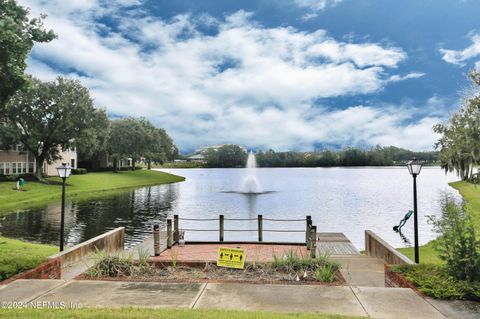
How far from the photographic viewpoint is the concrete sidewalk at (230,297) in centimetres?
602

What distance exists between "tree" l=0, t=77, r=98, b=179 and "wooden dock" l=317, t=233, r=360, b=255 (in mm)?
41554

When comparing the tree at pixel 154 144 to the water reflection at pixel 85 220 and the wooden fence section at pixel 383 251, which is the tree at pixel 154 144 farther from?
the wooden fence section at pixel 383 251

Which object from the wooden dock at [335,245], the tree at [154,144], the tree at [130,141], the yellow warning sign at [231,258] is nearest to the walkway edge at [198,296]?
the yellow warning sign at [231,258]

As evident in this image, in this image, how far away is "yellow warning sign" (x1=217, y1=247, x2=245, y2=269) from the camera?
8.58 meters

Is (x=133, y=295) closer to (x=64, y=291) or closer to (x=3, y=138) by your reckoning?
(x=64, y=291)

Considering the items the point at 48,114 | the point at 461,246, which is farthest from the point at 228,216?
the point at 48,114

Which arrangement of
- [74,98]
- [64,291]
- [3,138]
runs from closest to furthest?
[64,291], [3,138], [74,98]

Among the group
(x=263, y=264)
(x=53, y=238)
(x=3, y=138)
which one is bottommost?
(x=53, y=238)

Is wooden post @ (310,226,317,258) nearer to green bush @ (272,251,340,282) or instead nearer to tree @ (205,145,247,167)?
green bush @ (272,251,340,282)

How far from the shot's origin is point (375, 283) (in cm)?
930

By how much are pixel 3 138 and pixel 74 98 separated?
9.80 metres

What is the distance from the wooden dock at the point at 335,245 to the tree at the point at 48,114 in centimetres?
4155

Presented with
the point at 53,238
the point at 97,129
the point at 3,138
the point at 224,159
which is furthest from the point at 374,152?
the point at 53,238

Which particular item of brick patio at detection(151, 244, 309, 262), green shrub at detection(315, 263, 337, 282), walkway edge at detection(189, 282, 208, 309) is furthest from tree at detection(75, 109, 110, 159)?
green shrub at detection(315, 263, 337, 282)
